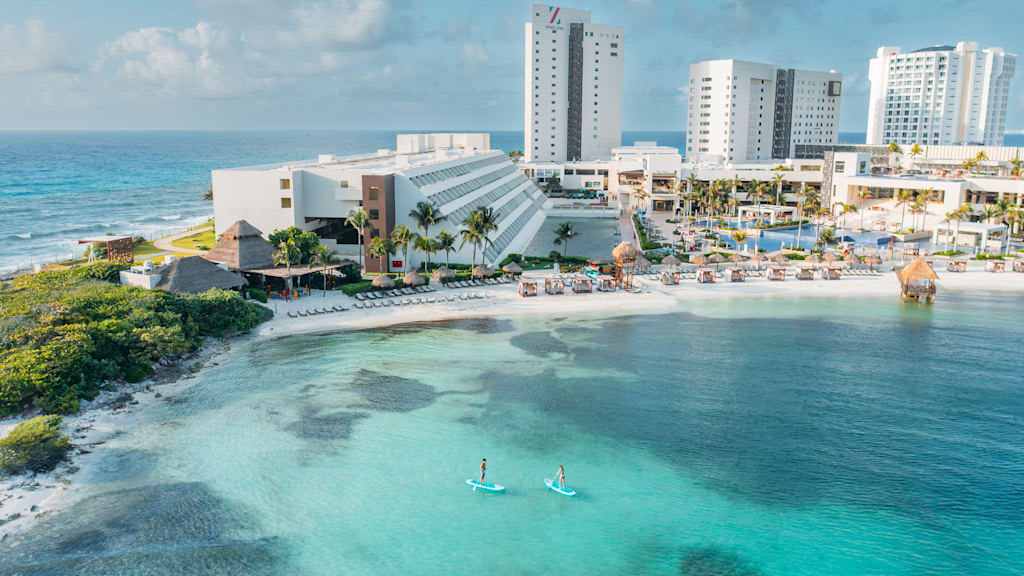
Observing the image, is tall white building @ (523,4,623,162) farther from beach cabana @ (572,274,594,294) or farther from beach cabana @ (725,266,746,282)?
beach cabana @ (572,274,594,294)

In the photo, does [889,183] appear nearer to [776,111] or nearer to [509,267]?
[776,111]

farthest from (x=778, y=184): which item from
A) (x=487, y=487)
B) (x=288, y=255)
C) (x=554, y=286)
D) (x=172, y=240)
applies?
(x=487, y=487)

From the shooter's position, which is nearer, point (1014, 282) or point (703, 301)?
point (703, 301)

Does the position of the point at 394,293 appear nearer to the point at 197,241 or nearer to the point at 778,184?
the point at 197,241

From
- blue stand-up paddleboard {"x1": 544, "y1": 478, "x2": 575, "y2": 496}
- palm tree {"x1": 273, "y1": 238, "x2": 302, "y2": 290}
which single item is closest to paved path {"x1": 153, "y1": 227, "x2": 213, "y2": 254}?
palm tree {"x1": 273, "y1": 238, "x2": 302, "y2": 290}

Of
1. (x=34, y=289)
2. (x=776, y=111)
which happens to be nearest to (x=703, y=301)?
(x=34, y=289)
